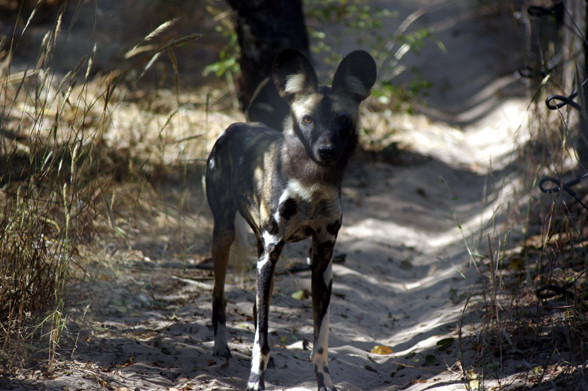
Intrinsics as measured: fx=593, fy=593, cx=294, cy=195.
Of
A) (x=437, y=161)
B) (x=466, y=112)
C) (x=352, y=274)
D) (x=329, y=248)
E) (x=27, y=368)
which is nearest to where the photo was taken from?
(x=27, y=368)

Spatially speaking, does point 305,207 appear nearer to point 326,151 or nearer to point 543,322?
point 326,151

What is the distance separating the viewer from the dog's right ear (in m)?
3.04

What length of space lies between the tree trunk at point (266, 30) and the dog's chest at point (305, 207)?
299cm

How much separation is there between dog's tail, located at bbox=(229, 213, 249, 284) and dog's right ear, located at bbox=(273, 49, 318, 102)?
1018mm

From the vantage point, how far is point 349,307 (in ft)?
15.3

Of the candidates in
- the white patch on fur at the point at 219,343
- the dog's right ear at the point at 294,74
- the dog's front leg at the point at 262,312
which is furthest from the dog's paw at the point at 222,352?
the dog's right ear at the point at 294,74

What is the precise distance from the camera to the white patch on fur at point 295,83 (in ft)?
10.0

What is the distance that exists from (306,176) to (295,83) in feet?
1.61

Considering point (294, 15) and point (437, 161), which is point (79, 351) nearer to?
point (294, 15)

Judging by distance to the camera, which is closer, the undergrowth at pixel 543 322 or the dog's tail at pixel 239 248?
the undergrowth at pixel 543 322

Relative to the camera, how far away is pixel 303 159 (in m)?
3.05

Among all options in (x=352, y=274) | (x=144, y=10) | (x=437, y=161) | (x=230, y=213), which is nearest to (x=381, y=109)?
(x=437, y=161)

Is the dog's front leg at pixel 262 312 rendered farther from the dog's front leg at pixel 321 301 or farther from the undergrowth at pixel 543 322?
the undergrowth at pixel 543 322

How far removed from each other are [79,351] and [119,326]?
490 mm
